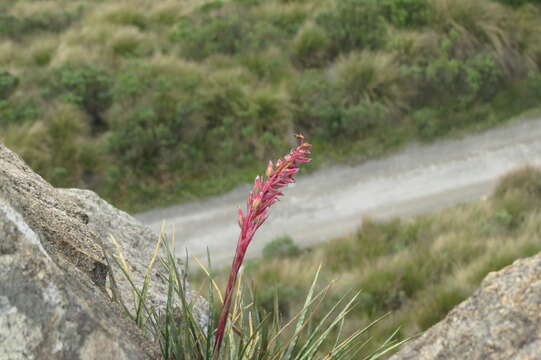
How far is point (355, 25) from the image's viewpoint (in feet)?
46.9

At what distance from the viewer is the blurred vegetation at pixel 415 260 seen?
705 cm

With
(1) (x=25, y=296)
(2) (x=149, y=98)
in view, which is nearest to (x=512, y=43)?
(2) (x=149, y=98)

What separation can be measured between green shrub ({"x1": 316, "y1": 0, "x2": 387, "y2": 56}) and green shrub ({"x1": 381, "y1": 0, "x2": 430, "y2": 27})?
→ 0.26 meters

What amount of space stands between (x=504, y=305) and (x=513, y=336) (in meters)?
0.28

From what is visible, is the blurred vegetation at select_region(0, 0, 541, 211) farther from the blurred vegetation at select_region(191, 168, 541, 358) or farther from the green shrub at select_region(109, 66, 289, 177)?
the blurred vegetation at select_region(191, 168, 541, 358)

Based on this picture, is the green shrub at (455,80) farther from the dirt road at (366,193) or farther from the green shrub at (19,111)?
the green shrub at (19,111)

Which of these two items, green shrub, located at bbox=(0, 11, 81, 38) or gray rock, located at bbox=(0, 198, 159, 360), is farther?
green shrub, located at bbox=(0, 11, 81, 38)

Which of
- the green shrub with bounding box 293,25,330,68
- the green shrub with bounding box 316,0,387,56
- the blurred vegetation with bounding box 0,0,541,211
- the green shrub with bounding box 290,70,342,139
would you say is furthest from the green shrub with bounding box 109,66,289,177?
the green shrub with bounding box 316,0,387,56

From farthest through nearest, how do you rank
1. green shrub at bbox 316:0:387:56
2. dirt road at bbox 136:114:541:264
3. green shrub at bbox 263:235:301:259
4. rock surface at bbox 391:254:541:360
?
1. green shrub at bbox 316:0:387:56
2. dirt road at bbox 136:114:541:264
3. green shrub at bbox 263:235:301:259
4. rock surface at bbox 391:254:541:360

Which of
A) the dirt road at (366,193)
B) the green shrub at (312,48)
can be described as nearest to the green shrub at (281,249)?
the dirt road at (366,193)

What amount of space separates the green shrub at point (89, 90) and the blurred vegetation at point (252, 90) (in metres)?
0.03

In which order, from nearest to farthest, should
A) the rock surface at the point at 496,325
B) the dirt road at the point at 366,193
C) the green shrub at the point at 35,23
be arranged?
1. the rock surface at the point at 496,325
2. the dirt road at the point at 366,193
3. the green shrub at the point at 35,23

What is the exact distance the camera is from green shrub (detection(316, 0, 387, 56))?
1401cm

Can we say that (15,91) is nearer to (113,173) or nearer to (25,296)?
(113,173)
